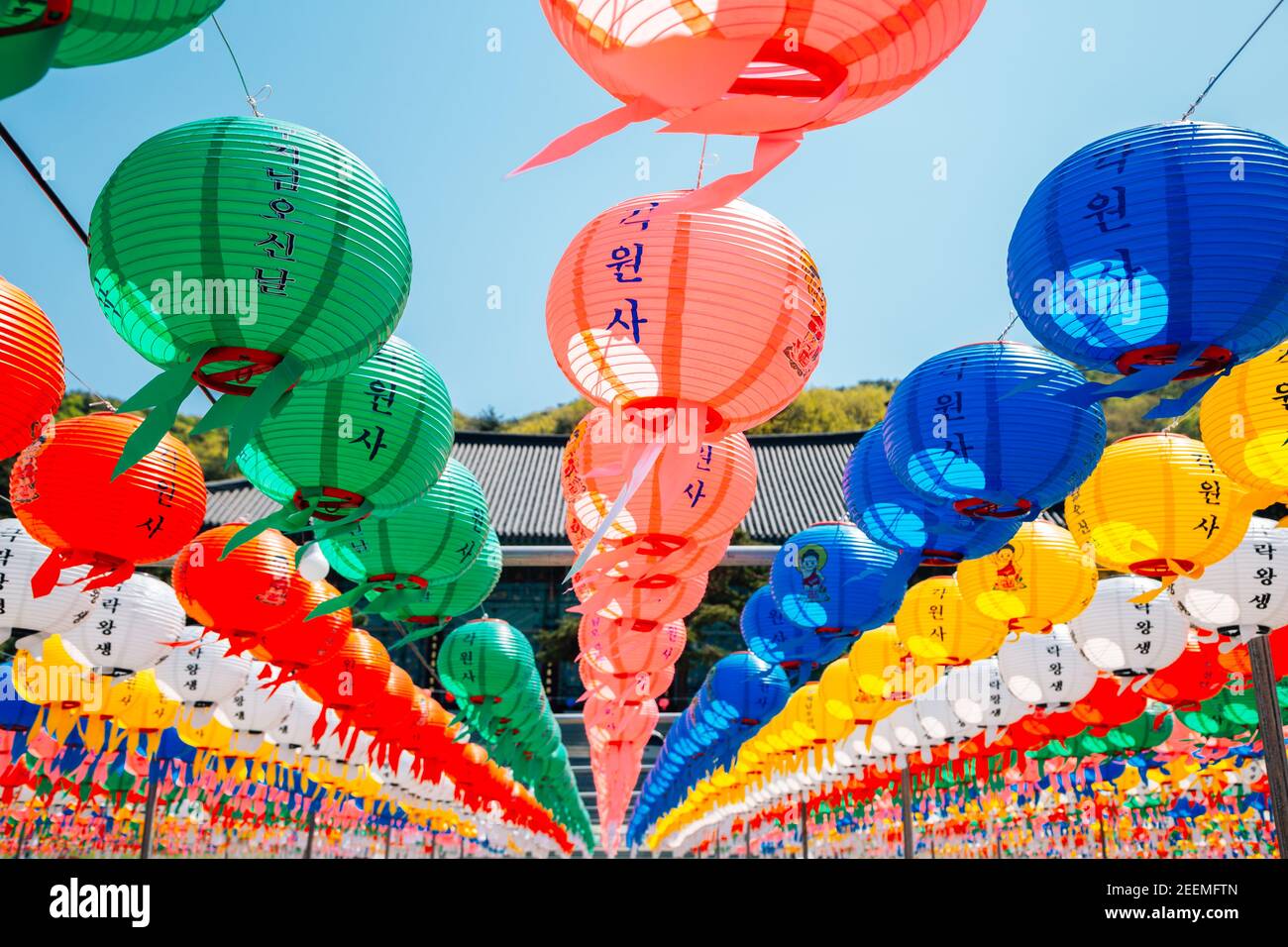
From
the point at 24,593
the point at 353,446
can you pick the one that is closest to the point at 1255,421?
the point at 353,446

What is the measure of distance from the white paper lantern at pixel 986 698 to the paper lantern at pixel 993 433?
4255 mm

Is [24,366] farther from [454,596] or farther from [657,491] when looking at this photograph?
[454,596]

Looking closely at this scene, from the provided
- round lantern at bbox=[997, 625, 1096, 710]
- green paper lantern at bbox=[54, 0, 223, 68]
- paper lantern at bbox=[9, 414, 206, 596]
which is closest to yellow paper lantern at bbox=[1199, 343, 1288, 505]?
green paper lantern at bbox=[54, 0, 223, 68]

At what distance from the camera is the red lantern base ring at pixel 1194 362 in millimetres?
2264

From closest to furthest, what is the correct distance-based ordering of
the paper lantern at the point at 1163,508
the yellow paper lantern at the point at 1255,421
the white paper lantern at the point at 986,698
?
the yellow paper lantern at the point at 1255,421, the paper lantern at the point at 1163,508, the white paper lantern at the point at 986,698

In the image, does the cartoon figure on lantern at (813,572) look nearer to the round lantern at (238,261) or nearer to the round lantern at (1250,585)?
the round lantern at (1250,585)

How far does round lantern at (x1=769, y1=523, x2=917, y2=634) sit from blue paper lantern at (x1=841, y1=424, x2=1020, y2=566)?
577mm

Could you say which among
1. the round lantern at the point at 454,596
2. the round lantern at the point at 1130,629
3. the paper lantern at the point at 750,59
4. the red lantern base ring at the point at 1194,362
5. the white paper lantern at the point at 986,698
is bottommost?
the white paper lantern at the point at 986,698

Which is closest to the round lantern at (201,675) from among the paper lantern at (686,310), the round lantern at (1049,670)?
the paper lantern at (686,310)

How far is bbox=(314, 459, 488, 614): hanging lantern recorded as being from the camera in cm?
352

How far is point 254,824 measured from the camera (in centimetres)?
1401

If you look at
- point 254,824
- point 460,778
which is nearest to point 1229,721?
point 460,778

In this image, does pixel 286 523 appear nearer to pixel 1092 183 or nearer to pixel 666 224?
pixel 666 224

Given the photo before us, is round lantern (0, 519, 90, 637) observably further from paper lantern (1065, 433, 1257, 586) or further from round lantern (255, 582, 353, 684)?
paper lantern (1065, 433, 1257, 586)
